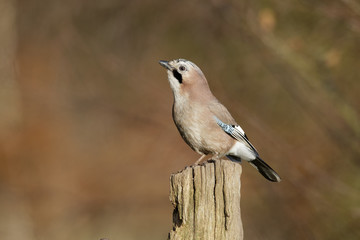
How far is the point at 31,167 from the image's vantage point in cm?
1166

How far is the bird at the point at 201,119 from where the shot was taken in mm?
5223

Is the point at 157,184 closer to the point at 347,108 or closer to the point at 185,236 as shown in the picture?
the point at 347,108

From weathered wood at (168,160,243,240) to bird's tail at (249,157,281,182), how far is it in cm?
174

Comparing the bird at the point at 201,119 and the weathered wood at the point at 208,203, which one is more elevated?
the bird at the point at 201,119

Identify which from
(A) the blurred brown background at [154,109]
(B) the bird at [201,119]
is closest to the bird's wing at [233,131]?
(B) the bird at [201,119]

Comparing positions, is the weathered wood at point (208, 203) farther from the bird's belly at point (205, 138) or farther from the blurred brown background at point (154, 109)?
the blurred brown background at point (154, 109)

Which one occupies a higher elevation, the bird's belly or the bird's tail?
the bird's belly

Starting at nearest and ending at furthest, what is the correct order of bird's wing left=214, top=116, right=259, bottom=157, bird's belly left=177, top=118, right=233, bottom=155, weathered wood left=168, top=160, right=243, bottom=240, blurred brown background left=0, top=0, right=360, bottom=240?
weathered wood left=168, top=160, right=243, bottom=240
bird's belly left=177, top=118, right=233, bottom=155
bird's wing left=214, top=116, right=259, bottom=157
blurred brown background left=0, top=0, right=360, bottom=240

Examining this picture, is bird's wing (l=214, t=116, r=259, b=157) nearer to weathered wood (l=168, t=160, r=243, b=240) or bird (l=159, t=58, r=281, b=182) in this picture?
bird (l=159, t=58, r=281, b=182)

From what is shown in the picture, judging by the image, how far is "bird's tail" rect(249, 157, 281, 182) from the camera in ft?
17.6

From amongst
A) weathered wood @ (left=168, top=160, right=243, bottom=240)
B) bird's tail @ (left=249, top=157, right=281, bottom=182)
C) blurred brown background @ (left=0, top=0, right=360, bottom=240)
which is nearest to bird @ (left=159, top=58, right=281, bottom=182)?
bird's tail @ (left=249, top=157, right=281, bottom=182)

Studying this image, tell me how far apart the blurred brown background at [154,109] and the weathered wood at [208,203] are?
3.38 metres

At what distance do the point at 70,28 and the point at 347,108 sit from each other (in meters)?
5.96

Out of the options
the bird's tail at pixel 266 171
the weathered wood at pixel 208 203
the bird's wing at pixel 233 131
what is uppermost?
the bird's wing at pixel 233 131
